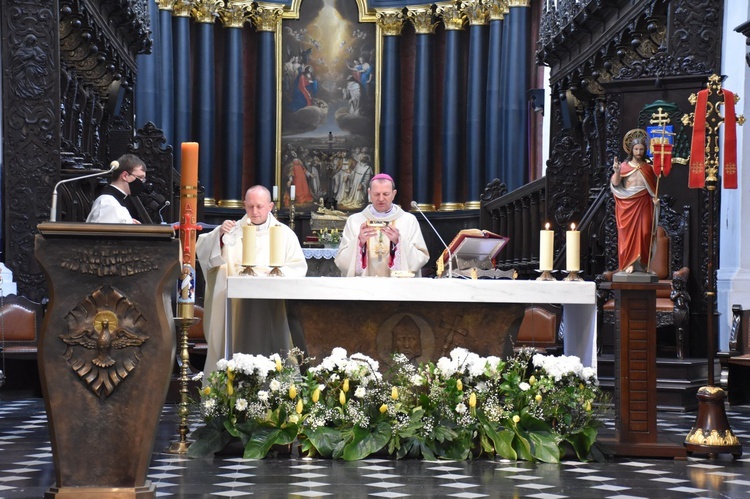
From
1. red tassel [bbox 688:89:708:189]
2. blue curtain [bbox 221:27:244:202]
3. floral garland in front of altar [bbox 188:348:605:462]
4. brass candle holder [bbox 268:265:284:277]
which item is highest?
blue curtain [bbox 221:27:244:202]

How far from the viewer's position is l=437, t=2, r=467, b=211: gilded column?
23.5 metres

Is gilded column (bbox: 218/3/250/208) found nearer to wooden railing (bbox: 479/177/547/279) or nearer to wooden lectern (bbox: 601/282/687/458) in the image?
wooden railing (bbox: 479/177/547/279)

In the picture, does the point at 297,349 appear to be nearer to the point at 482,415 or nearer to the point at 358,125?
the point at 482,415

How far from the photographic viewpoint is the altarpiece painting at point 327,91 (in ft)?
80.8

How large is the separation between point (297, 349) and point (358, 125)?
17.5 metres

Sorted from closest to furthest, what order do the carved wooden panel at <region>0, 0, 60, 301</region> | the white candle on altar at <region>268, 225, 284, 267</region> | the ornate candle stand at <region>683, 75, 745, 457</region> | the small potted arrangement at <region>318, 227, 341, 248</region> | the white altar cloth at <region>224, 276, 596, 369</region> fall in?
the ornate candle stand at <region>683, 75, 745, 457</region>
the white altar cloth at <region>224, 276, 596, 369</region>
the white candle on altar at <region>268, 225, 284, 267</region>
the carved wooden panel at <region>0, 0, 60, 301</region>
the small potted arrangement at <region>318, 227, 341, 248</region>

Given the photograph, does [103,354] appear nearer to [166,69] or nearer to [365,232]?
[365,232]

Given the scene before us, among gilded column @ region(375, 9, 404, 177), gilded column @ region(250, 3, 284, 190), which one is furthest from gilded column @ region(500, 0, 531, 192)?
gilded column @ region(250, 3, 284, 190)

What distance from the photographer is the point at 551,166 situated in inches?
607

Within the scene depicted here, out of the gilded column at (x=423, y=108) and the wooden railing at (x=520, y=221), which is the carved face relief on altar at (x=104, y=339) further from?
the gilded column at (x=423, y=108)

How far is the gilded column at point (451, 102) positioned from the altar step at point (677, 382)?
12844 millimetres

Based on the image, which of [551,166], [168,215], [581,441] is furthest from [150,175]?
[581,441]

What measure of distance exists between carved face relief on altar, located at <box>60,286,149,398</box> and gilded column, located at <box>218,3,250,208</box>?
61.9ft

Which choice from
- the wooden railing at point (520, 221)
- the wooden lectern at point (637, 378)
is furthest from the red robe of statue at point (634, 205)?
the wooden railing at point (520, 221)
